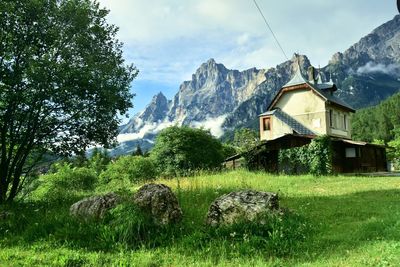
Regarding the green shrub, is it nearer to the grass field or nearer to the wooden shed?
the wooden shed

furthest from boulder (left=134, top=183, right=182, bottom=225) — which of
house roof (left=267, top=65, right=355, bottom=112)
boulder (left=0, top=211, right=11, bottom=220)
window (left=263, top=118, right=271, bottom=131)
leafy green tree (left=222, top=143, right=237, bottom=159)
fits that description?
leafy green tree (left=222, top=143, right=237, bottom=159)

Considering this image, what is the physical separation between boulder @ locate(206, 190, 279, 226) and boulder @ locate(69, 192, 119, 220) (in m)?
2.68

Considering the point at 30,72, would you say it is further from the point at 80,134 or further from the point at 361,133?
the point at 361,133

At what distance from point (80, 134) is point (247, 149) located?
24.7 meters

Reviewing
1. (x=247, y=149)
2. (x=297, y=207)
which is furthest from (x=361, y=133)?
(x=297, y=207)

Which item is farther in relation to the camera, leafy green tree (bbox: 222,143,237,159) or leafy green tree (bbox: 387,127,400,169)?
leafy green tree (bbox: 387,127,400,169)

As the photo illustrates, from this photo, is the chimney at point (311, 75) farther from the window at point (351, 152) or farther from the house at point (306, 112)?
the window at point (351, 152)

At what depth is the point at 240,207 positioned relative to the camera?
371 inches

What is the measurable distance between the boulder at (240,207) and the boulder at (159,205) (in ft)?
3.08

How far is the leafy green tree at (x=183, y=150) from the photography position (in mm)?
43250

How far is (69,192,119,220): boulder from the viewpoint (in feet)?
32.3

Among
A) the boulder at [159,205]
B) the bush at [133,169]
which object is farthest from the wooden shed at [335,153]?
the boulder at [159,205]

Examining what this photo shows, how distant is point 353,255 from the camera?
278 inches

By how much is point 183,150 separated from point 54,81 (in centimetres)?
3028
